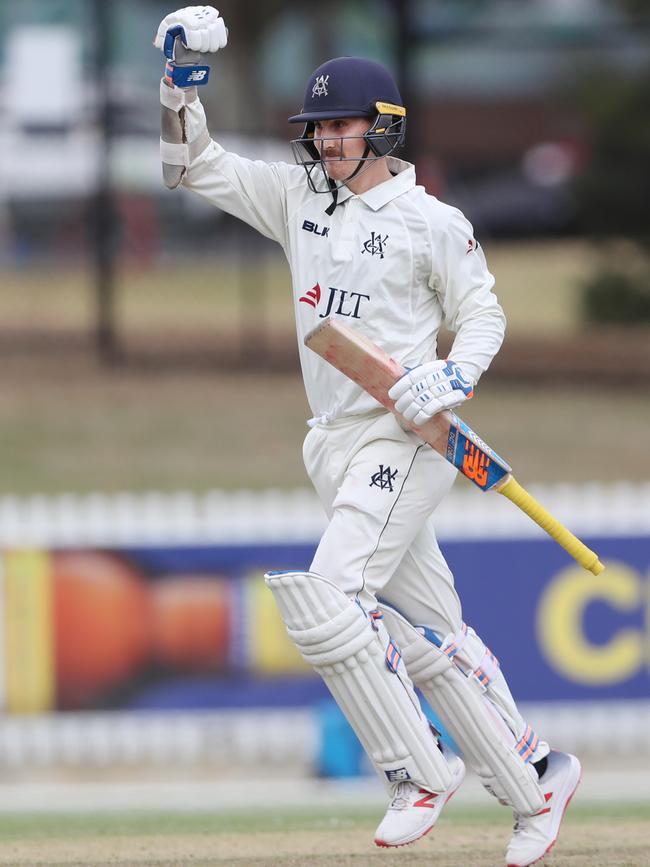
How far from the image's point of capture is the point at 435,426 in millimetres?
4277

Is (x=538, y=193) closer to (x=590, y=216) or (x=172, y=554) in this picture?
(x=590, y=216)

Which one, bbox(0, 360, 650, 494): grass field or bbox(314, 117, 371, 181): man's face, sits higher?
bbox(314, 117, 371, 181): man's face

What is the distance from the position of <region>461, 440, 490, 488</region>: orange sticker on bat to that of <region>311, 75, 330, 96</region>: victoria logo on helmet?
96cm

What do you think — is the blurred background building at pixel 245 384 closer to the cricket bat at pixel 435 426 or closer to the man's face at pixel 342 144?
the cricket bat at pixel 435 426

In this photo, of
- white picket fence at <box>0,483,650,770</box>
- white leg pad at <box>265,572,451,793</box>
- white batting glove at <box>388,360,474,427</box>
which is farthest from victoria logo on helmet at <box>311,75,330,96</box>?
white picket fence at <box>0,483,650,770</box>

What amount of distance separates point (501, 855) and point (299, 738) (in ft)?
12.8

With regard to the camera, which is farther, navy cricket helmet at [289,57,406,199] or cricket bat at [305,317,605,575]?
navy cricket helmet at [289,57,406,199]

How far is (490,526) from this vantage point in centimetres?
845

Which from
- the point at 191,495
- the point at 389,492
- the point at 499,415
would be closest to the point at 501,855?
the point at 389,492

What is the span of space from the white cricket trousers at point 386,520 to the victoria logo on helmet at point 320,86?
32.8 inches

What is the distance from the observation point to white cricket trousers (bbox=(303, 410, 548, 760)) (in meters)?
4.29

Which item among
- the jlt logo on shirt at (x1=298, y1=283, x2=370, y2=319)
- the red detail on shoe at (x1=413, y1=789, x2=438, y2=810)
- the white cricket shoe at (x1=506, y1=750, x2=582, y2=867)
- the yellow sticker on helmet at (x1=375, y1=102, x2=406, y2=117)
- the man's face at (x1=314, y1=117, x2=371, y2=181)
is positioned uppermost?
the yellow sticker on helmet at (x1=375, y1=102, x2=406, y2=117)

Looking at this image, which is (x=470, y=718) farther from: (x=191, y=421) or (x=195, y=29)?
(x=191, y=421)

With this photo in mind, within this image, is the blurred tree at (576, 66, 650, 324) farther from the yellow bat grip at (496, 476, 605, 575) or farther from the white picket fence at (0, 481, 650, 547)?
A: the yellow bat grip at (496, 476, 605, 575)
